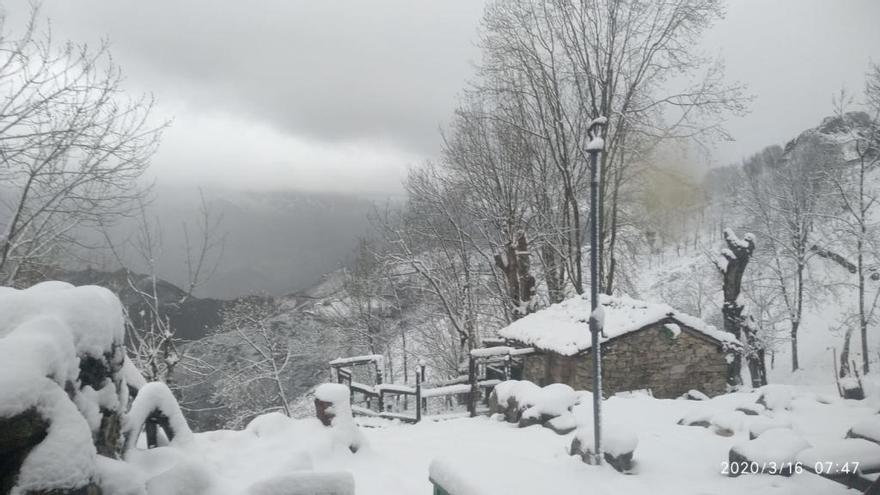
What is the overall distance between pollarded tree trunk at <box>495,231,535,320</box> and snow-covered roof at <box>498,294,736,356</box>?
2.80 metres

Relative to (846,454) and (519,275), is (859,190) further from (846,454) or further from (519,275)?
(846,454)

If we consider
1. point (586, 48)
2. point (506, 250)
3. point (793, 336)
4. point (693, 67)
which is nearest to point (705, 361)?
point (506, 250)

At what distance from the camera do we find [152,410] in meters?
4.09

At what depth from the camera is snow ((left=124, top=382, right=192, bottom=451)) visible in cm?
362

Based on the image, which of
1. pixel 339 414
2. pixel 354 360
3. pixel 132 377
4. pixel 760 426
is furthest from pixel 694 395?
pixel 132 377

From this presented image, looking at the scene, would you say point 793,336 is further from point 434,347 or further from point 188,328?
point 188,328

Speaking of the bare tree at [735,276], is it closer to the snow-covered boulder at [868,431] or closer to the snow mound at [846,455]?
the snow-covered boulder at [868,431]

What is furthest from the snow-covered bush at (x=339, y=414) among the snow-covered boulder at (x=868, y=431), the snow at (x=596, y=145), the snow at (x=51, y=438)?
the snow-covered boulder at (x=868, y=431)

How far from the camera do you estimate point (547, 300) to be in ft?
61.0

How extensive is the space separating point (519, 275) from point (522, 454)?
422 inches

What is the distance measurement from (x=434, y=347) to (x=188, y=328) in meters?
11.4

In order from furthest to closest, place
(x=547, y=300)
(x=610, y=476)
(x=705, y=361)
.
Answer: (x=547, y=300) < (x=705, y=361) < (x=610, y=476)

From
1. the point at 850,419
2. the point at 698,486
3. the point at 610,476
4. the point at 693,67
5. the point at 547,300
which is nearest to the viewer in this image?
the point at 698,486

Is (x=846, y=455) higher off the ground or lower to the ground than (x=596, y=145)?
lower
